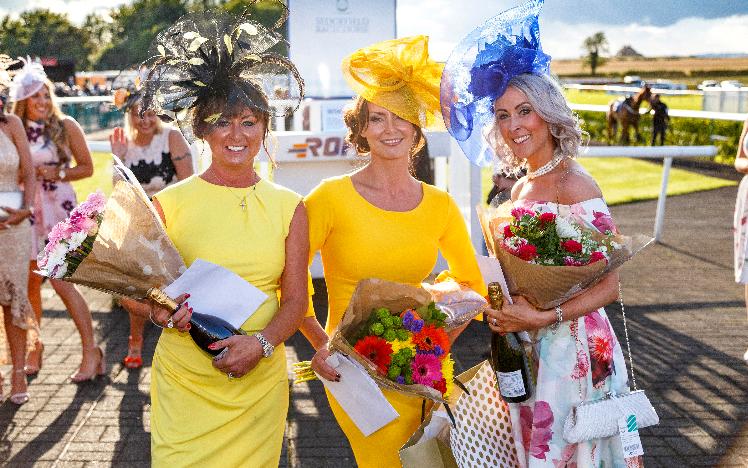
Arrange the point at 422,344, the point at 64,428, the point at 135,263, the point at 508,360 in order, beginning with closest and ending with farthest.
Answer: the point at 135,263, the point at 422,344, the point at 508,360, the point at 64,428

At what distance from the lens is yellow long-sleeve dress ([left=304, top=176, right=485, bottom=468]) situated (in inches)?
120

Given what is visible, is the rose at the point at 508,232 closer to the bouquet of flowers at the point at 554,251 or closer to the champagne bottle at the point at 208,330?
the bouquet of flowers at the point at 554,251

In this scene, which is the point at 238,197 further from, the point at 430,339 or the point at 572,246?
the point at 572,246

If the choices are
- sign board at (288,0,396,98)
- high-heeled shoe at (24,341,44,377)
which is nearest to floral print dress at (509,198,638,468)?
high-heeled shoe at (24,341,44,377)

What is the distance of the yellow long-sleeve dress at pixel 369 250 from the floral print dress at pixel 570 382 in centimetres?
40

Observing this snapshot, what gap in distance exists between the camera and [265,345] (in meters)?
2.76

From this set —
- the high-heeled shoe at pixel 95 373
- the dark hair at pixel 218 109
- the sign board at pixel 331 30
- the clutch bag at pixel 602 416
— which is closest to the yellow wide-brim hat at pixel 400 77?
the dark hair at pixel 218 109

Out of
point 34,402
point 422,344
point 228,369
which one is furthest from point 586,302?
point 34,402

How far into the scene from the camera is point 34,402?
5.41m

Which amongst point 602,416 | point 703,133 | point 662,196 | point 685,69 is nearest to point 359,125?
point 602,416

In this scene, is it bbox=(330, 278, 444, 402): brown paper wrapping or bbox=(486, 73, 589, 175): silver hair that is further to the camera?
bbox=(486, 73, 589, 175): silver hair

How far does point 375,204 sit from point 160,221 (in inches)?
32.0

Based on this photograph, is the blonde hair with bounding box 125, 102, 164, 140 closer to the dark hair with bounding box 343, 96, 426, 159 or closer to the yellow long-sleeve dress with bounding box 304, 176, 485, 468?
the dark hair with bounding box 343, 96, 426, 159

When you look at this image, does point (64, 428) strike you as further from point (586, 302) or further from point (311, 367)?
point (586, 302)
